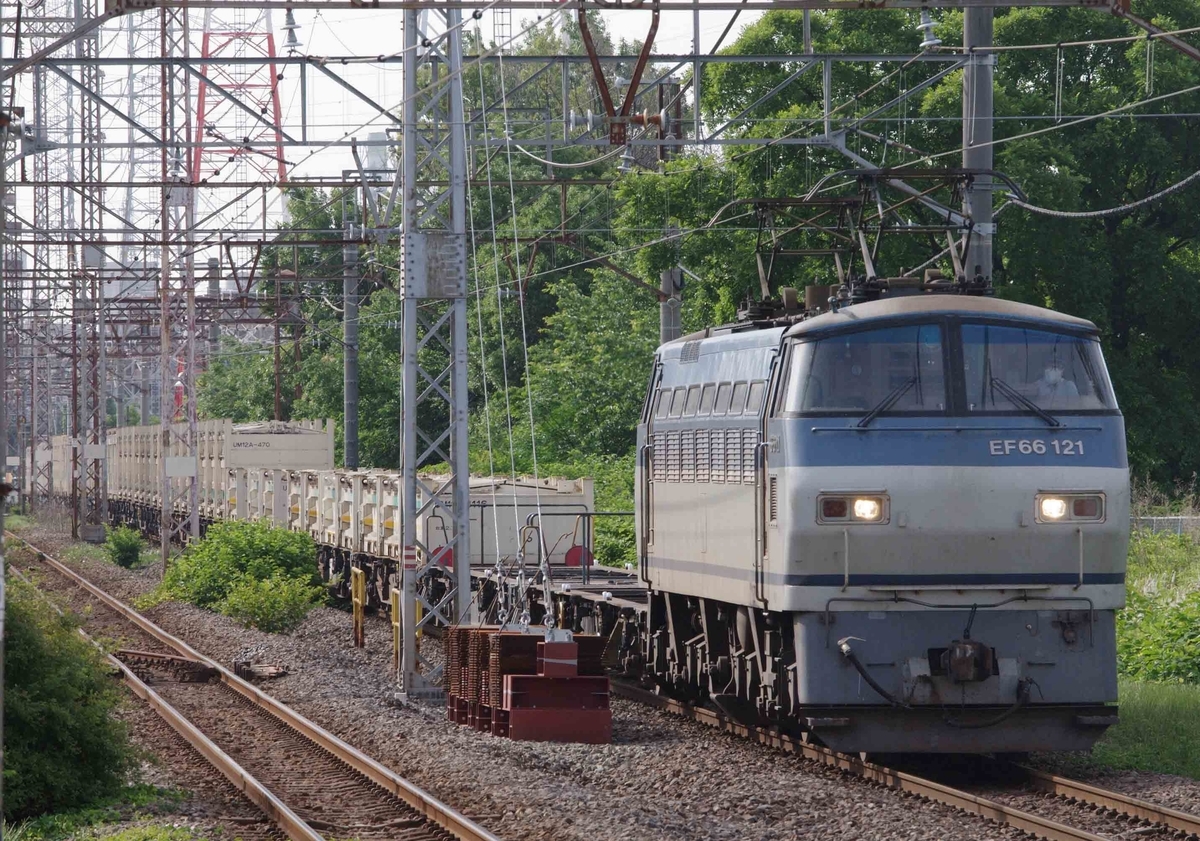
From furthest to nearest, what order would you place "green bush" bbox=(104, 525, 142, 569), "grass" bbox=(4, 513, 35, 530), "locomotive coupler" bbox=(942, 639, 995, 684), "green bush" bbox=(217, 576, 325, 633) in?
"grass" bbox=(4, 513, 35, 530) < "green bush" bbox=(104, 525, 142, 569) < "green bush" bbox=(217, 576, 325, 633) < "locomotive coupler" bbox=(942, 639, 995, 684)

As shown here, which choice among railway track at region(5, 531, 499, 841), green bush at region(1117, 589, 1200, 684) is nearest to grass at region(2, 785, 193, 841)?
railway track at region(5, 531, 499, 841)

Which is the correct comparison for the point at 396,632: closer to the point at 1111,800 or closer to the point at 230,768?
the point at 230,768

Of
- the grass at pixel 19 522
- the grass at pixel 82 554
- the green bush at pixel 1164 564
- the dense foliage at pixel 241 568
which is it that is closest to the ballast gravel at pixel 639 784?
the green bush at pixel 1164 564

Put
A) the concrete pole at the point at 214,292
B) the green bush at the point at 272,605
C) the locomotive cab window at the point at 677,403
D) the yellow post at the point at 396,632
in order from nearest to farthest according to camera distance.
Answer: the locomotive cab window at the point at 677,403 → the yellow post at the point at 396,632 → the green bush at the point at 272,605 → the concrete pole at the point at 214,292

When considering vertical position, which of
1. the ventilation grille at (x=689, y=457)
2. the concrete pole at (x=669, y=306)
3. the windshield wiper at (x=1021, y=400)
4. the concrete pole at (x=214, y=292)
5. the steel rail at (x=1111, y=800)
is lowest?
the steel rail at (x=1111, y=800)

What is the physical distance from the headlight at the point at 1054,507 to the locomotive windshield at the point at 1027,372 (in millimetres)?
656

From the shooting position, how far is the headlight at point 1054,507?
11906mm

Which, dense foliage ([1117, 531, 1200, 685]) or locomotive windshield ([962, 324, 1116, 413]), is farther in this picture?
dense foliage ([1117, 531, 1200, 685])

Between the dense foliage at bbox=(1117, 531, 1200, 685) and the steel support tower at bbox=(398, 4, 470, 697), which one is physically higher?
the steel support tower at bbox=(398, 4, 470, 697)

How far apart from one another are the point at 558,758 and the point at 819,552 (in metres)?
2.99

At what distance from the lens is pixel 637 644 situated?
58.0 feet

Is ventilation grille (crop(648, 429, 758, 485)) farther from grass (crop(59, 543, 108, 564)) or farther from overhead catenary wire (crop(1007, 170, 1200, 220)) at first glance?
grass (crop(59, 543, 108, 564))

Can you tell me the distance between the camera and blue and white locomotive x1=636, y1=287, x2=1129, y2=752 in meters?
11.8

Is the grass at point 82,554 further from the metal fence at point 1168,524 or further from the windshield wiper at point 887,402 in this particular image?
the windshield wiper at point 887,402
